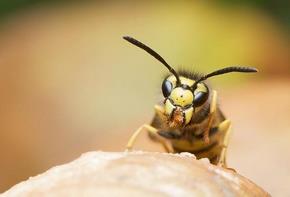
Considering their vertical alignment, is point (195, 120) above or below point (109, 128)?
above

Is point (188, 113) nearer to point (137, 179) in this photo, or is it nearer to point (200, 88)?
point (200, 88)

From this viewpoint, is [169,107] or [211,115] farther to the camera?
[211,115]

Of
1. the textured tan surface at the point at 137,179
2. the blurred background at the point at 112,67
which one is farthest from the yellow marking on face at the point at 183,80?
the blurred background at the point at 112,67

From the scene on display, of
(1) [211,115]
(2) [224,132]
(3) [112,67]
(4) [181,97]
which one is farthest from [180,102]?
(3) [112,67]

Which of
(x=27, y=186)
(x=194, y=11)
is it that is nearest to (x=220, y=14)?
(x=194, y=11)

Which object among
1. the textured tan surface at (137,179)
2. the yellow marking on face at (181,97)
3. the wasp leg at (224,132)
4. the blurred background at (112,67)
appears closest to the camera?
the textured tan surface at (137,179)

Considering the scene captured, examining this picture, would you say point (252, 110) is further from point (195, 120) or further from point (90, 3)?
point (90, 3)

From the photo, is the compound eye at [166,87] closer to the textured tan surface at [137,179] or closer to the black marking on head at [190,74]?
the black marking on head at [190,74]

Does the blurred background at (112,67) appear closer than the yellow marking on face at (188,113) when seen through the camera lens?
No
